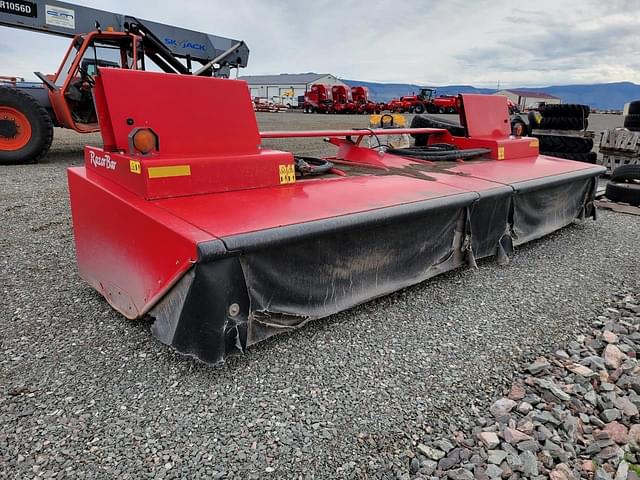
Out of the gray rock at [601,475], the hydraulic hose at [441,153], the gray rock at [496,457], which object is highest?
the hydraulic hose at [441,153]

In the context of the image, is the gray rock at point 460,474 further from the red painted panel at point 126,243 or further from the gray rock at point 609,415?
the red painted panel at point 126,243

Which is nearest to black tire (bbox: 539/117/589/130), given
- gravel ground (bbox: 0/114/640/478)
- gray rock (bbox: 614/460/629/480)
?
gravel ground (bbox: 0/114/640/478)

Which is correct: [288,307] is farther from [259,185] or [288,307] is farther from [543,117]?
[543,117]

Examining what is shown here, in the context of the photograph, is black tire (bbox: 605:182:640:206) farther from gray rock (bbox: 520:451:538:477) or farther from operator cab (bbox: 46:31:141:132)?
operator cab (bbox: 46:31:141:132)

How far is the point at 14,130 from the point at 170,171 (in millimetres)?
5733

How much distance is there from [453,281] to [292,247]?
1286 millimetres

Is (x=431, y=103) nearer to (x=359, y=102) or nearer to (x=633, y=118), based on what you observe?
(x=359, y=102)

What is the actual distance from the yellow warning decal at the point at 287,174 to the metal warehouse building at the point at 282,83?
1773 inches

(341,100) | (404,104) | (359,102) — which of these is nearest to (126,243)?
(341,100)

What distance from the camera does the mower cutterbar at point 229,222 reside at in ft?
5.95

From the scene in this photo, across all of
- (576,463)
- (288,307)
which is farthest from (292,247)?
(576,463)

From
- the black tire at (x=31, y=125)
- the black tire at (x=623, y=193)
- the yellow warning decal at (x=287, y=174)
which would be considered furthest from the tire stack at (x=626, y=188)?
the black tire at (x=31, y=125)

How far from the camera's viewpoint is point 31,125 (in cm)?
649

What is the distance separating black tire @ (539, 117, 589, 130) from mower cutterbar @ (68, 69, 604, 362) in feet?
15.2
